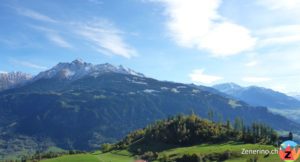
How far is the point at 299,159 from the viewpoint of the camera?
163500 mm

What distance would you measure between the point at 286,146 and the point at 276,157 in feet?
182

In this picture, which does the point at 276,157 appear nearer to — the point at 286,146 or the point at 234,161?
the point at 234,161

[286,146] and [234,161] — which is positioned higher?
[286,146]

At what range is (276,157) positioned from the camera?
610ft

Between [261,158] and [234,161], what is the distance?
12.3 meters

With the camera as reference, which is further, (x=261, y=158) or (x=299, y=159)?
(x=261, y=158)

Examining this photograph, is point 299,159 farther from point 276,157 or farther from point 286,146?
point 286,146

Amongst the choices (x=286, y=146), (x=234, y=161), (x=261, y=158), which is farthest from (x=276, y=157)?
(x=286, y=146)

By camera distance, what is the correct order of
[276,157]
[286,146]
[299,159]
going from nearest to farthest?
[286,146] < [299,159] < [276,157]

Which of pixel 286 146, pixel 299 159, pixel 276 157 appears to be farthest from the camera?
pixel 276 157

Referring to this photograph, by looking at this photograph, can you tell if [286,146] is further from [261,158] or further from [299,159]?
[261,158]

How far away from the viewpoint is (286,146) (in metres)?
133

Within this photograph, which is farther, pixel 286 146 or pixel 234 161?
pixel 234 161

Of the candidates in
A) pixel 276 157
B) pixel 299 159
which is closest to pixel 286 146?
pixel 299 159
